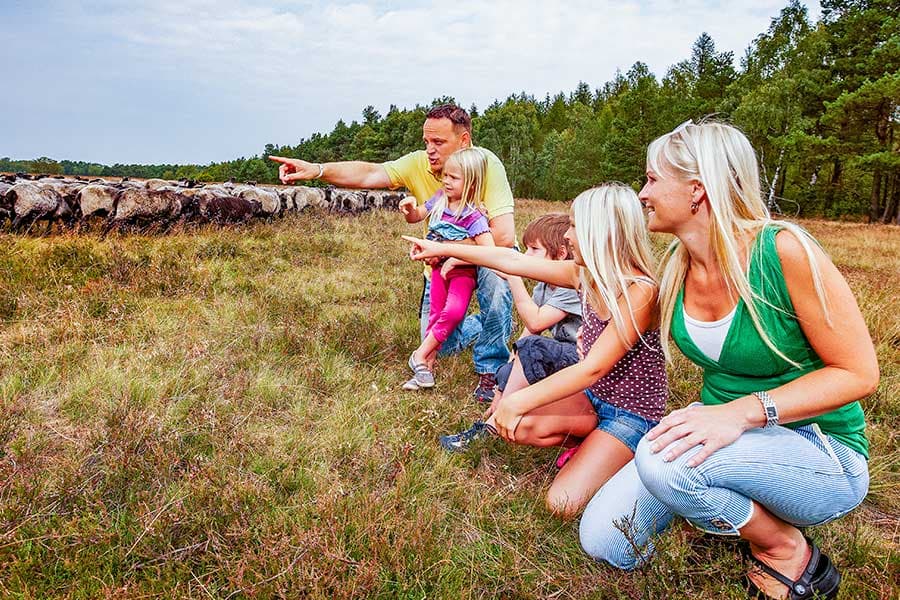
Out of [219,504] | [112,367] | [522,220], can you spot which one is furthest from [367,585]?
[522,220]

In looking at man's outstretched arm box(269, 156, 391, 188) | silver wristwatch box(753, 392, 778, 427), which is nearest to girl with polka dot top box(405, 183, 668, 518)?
silver wristwatch box(753, 392, 778, 427)

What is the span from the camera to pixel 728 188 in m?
1.85

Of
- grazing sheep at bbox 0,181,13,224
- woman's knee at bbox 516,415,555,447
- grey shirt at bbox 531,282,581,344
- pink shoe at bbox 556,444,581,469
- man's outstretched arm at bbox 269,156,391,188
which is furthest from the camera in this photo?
grazing sheep at bbox 0,181,13,224

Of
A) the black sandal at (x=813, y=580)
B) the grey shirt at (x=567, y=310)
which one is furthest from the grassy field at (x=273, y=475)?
the grey shirt at (x=567, y=310)

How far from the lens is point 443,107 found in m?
4.29

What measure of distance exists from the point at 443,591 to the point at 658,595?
0.73 m

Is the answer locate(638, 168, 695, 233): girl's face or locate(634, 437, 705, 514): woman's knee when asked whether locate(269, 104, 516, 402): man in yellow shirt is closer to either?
locate(634, 437, 705, 514): woman's knee

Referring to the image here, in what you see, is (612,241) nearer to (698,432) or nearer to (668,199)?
(668,199)

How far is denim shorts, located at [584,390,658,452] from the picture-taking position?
2553 millimetres

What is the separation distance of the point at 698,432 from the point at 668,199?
83 cm

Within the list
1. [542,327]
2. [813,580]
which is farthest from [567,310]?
[813,580]

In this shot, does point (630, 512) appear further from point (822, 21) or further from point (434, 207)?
point (822, 21)

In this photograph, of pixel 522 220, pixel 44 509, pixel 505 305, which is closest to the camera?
pixel 44 509

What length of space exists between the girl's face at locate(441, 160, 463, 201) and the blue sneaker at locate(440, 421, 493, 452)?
1.75 meters
